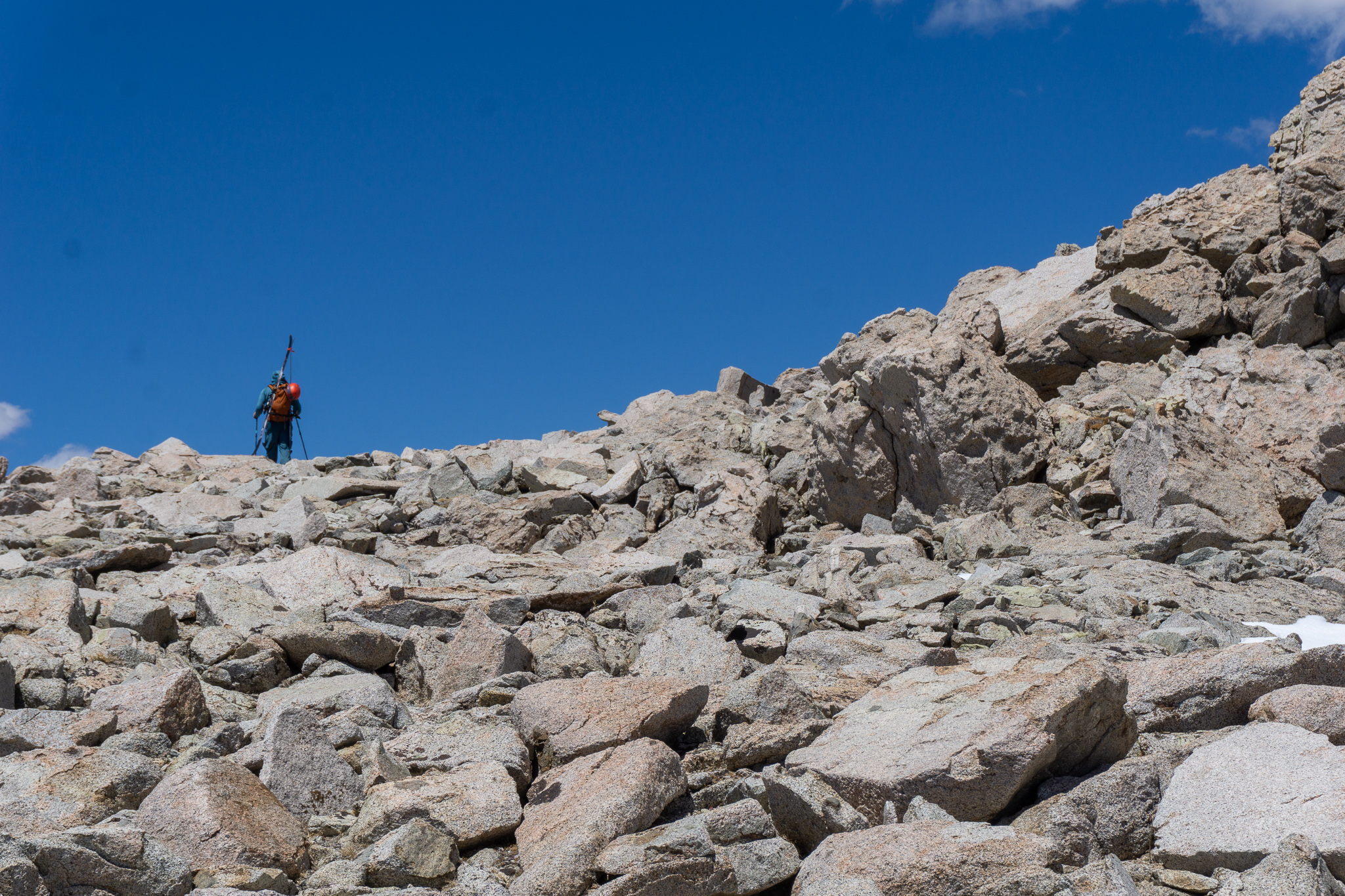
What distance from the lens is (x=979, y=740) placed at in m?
4.66

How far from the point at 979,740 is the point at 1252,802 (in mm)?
1095

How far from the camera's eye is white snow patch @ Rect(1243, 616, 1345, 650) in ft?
24.9

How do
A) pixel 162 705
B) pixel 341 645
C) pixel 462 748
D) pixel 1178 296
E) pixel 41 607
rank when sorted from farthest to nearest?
pixel 1178 296
pixel 41 607
pixel 341 645
pixel 162 705
pixel 462 748

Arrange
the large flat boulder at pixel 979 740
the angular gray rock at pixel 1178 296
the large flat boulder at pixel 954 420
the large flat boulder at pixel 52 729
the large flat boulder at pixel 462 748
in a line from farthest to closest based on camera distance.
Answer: the angular gray rock at pixel 1178 296
the large flat boulder at pixel 954 420
the large flat boulder at pixel 52 729
the large flat boulder at pixel 462 748
the large flat boulder at pixel 979 740

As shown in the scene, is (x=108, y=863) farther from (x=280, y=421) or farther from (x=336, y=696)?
(x=280, y=421)

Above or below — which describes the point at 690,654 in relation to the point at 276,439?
below

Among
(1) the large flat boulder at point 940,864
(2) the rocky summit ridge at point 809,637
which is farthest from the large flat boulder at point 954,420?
(1) the large flat boulder at point 940,864

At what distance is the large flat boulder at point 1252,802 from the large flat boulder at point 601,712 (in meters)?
2.45

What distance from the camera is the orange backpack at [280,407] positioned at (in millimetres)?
25875

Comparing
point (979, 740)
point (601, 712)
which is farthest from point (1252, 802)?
point (601, 712)

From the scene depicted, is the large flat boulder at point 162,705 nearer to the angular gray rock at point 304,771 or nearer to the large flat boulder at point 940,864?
the angular gray rock at point 304,771

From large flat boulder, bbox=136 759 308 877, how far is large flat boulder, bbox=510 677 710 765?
1.32m

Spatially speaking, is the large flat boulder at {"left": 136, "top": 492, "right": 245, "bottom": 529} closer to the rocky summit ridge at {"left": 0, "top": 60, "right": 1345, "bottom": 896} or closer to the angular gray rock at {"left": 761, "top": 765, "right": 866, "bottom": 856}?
the rocky summit ridge at {"left": 0, "top": 60, "right": 1345, "bottom": 896}

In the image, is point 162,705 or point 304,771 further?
point 162,705
